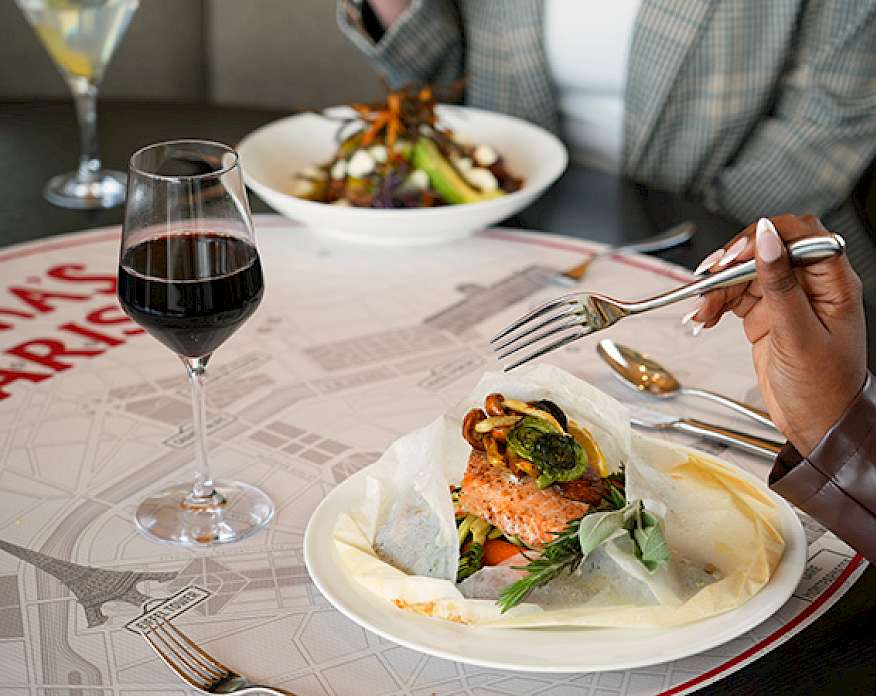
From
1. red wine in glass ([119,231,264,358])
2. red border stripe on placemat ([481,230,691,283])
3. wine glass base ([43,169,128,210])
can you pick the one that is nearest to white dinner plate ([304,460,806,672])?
red wine in glass ([119,231,264,358])

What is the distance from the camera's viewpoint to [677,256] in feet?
4.99

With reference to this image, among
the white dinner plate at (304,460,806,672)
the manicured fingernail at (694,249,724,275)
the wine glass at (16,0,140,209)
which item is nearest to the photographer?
the white dinner plate at (304,460,806,672)

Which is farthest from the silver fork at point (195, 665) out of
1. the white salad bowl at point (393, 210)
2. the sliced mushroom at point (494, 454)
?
the white salad bowl at point (393, 210)

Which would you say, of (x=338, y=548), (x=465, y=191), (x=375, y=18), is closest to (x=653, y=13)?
(x=375, y=18)

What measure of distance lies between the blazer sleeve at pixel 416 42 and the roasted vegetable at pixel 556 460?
4.71 ft

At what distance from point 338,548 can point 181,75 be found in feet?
7.72

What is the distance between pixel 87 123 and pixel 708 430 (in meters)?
1.09

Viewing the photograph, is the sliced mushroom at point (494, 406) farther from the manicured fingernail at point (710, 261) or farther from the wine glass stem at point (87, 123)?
the wine glass stem at point (87, 123)

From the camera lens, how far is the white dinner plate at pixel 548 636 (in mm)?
750

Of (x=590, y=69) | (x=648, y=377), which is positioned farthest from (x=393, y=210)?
(x=590, y=69)

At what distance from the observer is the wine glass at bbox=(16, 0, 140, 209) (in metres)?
1.61

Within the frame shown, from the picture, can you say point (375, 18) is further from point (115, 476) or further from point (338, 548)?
point (338, 548)

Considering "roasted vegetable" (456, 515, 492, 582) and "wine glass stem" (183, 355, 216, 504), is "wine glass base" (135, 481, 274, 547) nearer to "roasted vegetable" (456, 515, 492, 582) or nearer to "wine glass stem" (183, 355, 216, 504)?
"wine glass stem" (183, 355, 216, 504)

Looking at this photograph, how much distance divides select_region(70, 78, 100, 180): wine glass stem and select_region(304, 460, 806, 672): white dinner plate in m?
1.09
